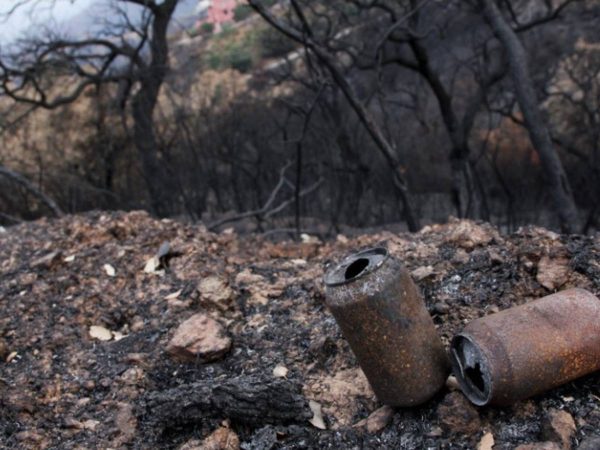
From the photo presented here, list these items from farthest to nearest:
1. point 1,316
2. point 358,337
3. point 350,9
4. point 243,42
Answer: point 243,42 → point 350,9 → point 1,316 → point 358,337

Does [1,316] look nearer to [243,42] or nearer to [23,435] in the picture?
[23,435]

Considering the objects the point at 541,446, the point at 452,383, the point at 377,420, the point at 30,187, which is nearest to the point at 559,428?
the point at 541,446

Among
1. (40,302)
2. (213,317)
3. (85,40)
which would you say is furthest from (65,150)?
(213,317)

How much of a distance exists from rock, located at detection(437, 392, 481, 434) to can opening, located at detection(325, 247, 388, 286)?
586 mm

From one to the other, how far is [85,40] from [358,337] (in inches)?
459

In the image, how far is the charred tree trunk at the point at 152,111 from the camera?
12.6 m

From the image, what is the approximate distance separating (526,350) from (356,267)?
687mm

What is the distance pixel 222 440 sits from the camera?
2492 mm

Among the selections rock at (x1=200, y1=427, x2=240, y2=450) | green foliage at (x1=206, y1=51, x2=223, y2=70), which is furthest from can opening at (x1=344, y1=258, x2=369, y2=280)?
green foliage at (x1=206, y1=51, x2=223, y2=70)

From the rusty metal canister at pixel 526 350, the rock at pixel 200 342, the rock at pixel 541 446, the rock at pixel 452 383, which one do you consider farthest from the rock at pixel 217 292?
the rock at pixel 541 446

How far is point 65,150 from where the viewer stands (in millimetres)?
15398

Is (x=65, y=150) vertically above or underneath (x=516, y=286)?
underneath

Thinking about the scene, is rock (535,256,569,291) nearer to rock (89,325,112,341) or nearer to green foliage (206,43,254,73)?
A: rock (89,325,112,341)

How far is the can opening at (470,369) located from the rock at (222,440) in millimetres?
925
